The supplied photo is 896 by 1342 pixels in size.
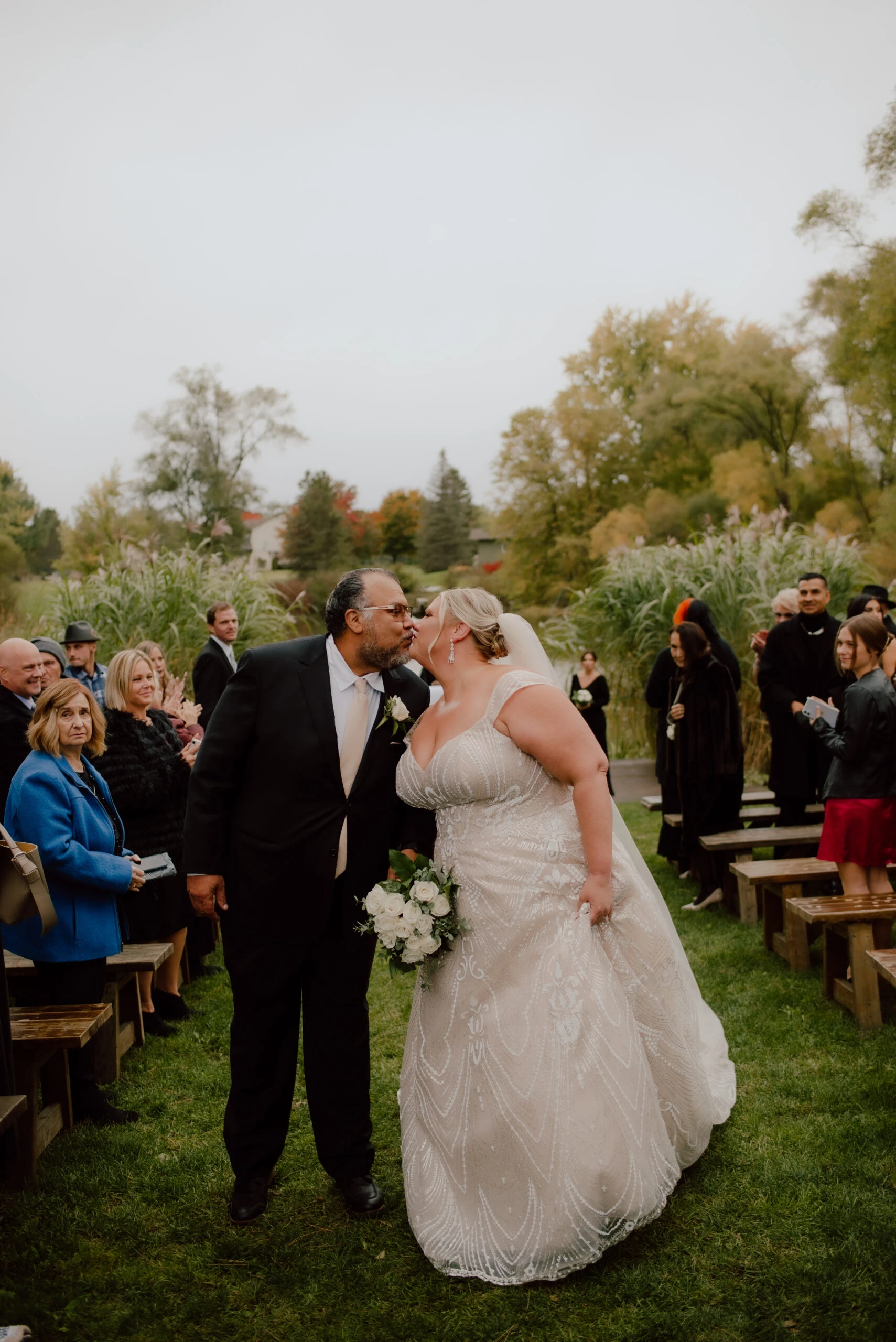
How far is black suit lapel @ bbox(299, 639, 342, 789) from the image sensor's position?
328 cm

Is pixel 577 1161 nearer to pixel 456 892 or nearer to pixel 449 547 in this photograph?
pixel 456 892

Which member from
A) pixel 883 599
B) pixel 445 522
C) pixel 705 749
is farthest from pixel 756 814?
pixel 445 522

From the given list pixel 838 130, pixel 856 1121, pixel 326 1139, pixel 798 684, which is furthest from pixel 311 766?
pixel 838 130

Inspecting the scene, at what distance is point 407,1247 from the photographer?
3.15m

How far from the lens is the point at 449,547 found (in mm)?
53125

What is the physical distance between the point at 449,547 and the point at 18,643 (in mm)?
48463

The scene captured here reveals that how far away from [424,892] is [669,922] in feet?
3.83

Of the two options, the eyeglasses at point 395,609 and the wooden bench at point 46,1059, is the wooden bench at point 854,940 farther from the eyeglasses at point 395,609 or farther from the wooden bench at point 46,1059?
the wooden bench at point 46,1059

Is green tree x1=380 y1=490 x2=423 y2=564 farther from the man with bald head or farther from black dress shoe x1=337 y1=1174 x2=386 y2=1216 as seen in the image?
black dress shoe x1=337 y1=1174 x2=386 y2=1216

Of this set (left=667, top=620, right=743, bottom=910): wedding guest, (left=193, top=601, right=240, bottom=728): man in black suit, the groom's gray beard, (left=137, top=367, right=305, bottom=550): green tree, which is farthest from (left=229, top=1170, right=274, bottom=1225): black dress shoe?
(left=137, top=367, right=305, bottom=550): green tree

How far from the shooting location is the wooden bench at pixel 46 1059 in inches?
143

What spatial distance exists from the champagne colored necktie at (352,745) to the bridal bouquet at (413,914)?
0.55ft

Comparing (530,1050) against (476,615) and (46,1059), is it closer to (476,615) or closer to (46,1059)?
(476,615)

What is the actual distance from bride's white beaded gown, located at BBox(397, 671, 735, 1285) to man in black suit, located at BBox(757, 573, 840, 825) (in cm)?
441
